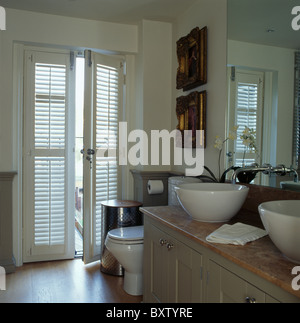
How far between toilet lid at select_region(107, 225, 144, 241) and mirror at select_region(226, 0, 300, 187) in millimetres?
1071

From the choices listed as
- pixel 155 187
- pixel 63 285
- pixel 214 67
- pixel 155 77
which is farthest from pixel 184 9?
pixel 63 285

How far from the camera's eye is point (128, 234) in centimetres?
246

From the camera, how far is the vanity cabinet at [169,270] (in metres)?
1.39

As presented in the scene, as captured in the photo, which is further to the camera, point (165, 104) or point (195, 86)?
point (165, 104)

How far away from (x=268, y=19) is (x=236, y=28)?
0.30m

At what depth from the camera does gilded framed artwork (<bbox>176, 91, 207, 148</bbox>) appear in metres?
2.44

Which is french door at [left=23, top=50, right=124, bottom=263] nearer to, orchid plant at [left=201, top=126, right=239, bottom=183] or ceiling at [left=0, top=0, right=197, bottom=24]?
ceiling at [left=0, top=0, right=197, bottom=24]

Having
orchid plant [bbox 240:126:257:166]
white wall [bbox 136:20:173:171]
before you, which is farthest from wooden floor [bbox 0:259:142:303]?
orchid plant [bbox 240:126:257:166]

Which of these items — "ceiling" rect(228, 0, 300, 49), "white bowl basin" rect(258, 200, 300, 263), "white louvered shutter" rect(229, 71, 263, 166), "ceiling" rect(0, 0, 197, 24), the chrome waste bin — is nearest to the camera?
"white bowl basin" rect(258, 200, 300, 263)

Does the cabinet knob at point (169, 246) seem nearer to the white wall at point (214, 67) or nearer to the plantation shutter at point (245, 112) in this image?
the plantation shutter at point (245, 112)

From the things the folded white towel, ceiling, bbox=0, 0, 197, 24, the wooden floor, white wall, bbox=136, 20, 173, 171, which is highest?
ceiling, bbox=0, 0, 197, 24

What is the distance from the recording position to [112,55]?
3221 millimetres

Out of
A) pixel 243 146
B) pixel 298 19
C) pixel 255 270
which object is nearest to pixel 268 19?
pixel 298 19
